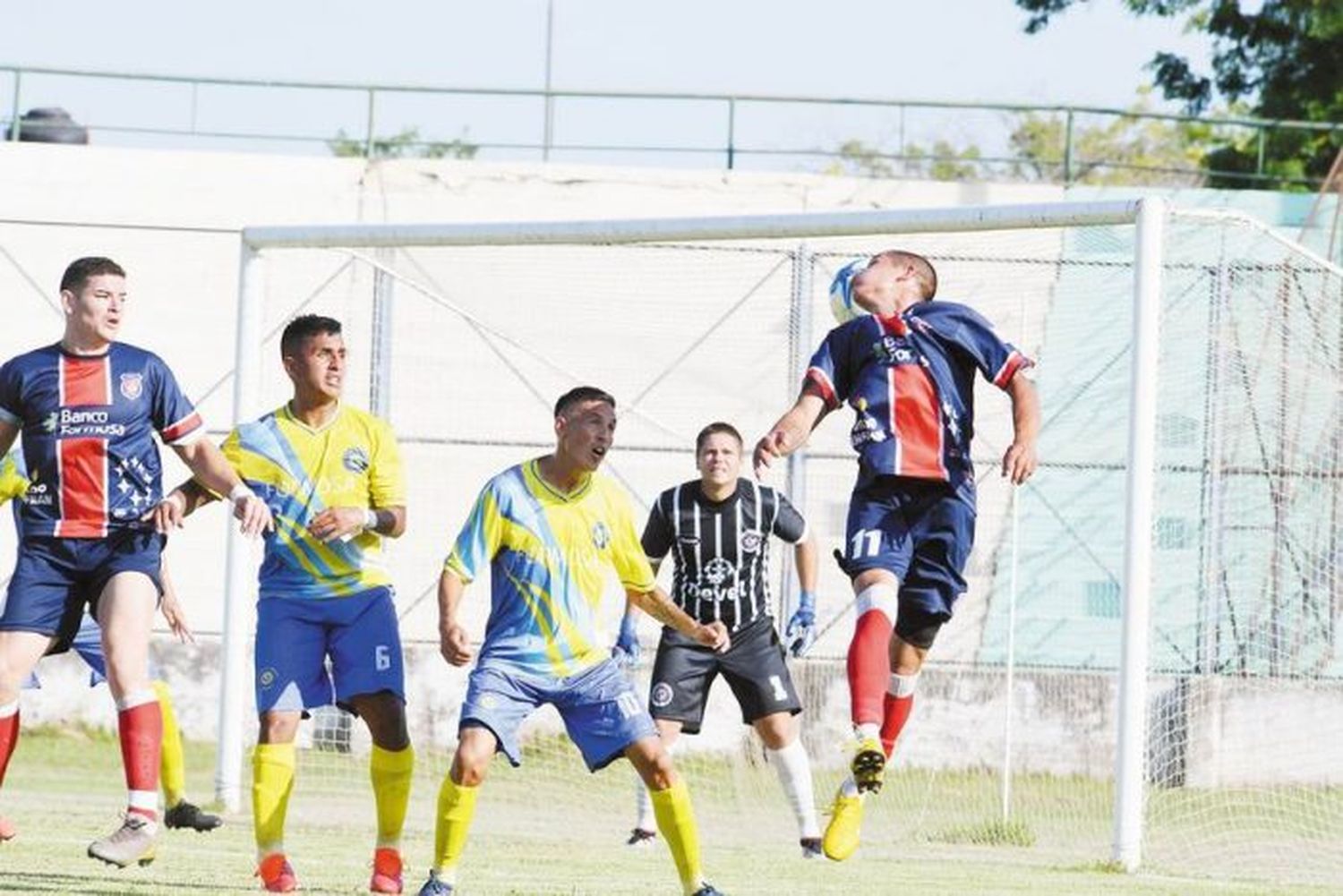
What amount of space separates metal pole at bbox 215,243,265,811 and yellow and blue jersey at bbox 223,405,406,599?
4.67 m

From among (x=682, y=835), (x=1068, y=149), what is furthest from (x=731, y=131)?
(x=682, y=835)

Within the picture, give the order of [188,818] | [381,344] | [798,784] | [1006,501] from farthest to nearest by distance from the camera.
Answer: [1006,501]
[381,344]
[798,784]
[188,818]

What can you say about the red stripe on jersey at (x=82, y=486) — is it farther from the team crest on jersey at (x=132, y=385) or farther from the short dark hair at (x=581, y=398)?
the short dark hair at (x=581, y=398)

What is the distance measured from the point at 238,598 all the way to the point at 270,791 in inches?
198

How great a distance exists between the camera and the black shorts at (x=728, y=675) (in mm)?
12414

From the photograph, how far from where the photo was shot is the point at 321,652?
9516 mm

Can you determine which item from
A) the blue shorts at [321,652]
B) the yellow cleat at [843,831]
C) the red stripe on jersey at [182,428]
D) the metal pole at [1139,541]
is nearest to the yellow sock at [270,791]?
the blue shorts at [321,652]

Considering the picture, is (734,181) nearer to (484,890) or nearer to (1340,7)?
(1340,7)

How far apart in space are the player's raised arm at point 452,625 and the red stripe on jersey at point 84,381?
1.65m

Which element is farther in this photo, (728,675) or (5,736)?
(728,675)

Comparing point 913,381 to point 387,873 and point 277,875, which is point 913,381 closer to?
point 387,873

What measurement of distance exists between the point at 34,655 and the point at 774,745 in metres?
4.25

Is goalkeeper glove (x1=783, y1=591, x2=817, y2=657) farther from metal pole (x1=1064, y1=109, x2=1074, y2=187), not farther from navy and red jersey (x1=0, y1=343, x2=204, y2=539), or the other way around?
metal pole (x1=1064, y1=109, x2=1074, y2=187)

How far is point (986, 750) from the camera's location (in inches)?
682
